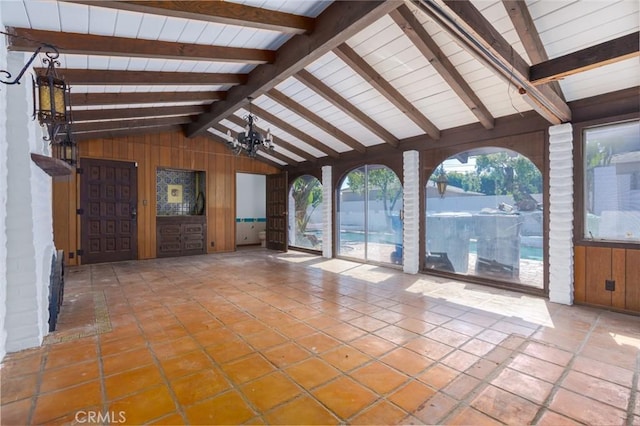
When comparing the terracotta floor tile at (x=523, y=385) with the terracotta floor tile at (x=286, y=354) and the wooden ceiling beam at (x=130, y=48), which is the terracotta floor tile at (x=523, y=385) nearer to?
the terracotta floor tile at (x=286, y=354)

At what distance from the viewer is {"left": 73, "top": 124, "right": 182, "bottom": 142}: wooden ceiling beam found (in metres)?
6.03

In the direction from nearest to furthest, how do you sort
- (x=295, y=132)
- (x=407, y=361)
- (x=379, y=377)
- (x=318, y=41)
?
(x=379, y=377) < (x=407, y=361) < (x=318, y=41) < (x=295, y=132)

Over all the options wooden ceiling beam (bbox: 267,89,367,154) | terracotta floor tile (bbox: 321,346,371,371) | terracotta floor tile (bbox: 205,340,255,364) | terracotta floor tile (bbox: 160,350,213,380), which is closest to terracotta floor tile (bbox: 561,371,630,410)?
terracotta floor tile (bbox: 321,346,371,371)

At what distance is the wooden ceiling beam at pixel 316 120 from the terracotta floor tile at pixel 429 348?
13.6ft

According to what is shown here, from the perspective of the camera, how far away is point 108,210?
6441 millimetres

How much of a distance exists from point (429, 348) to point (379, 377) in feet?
2.24

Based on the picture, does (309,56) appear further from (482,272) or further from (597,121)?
(482,272)

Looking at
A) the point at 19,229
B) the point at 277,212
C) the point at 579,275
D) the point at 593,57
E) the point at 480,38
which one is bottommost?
the point at 579,275

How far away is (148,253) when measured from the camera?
6949 mm

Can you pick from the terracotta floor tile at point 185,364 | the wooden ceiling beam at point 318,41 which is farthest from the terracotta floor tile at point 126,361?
the wooden ceiling beam at point 318,41

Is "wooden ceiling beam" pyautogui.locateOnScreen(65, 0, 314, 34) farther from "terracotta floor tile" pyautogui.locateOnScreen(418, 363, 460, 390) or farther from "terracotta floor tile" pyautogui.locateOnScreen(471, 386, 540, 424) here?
"terracotta floor tile" pyautogui.locateOnScreen(471, 386, 540, 424)

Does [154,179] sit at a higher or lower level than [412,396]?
Result: higher

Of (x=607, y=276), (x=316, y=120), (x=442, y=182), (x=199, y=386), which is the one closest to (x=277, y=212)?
(x=316, y=120)

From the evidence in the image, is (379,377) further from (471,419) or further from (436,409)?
(471,419)
